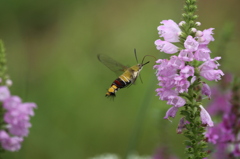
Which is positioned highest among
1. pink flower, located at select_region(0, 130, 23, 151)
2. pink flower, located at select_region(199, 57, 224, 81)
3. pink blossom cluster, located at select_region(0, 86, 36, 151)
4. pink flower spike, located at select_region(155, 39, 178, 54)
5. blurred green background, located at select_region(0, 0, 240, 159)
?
blurred green background, located at select_region(0, 0, 240, 159)

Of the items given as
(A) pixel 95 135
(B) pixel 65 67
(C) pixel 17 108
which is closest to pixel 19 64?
(B) pixel 65 67

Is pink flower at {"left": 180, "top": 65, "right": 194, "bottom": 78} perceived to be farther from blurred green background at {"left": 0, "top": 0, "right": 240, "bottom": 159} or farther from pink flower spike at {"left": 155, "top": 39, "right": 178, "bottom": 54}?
blurred green background at {"left": 0, "top": 0, "right": 240, "bottom": 159}

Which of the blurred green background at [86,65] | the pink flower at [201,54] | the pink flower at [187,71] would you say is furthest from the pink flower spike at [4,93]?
the blurred green background at [86,65]

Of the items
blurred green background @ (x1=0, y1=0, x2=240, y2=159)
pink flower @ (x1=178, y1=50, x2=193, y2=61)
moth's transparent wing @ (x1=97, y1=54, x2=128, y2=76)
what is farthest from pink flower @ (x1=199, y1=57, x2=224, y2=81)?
blurred green background @ (x1=0, y1=0, x2=240, y2=159)

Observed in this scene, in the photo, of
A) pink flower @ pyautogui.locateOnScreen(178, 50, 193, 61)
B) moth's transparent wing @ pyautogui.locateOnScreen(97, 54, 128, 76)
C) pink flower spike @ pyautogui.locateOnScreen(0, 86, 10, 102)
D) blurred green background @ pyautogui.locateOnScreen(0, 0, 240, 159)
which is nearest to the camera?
pink flower spike @ pyautogui.locateOnScreen(0, 86, 10, 102)

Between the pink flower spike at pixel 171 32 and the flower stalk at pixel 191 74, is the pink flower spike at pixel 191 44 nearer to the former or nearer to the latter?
the flower stalk at pixel 191 74

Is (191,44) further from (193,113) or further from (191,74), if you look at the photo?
(193,113)

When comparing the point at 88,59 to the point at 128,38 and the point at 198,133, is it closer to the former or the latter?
the point at 128,38
